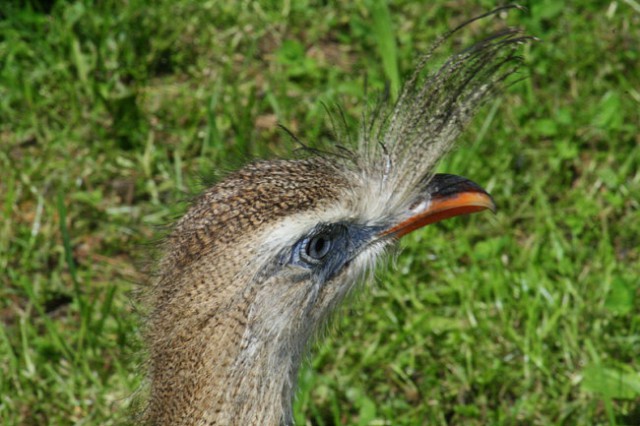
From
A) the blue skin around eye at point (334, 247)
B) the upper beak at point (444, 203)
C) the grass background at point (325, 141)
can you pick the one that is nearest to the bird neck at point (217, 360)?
the blue skin around eye at point (334, 247)

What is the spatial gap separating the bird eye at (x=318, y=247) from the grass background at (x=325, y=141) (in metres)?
0.48

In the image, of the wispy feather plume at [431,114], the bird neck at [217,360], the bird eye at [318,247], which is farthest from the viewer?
the wispy feather plume at [431,114]

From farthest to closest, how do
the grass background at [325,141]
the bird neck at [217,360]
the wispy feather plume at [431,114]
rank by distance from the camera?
the grass background at [325,141] → the wispy feather plume at [431,114] → the bird neck at [217,360]

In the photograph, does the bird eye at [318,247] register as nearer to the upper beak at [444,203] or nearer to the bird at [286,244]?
the bird at [286,244]

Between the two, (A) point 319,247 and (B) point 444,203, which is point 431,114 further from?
(A) point 319,247

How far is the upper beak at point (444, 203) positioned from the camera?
1972 mm

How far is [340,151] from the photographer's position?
1999 mm

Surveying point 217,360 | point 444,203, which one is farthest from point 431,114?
point 217,360

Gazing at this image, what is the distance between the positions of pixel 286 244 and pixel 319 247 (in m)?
0.13

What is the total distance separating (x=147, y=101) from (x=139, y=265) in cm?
161

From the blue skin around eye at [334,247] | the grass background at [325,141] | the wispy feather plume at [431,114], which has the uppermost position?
the wispy feather plume at [431,114]

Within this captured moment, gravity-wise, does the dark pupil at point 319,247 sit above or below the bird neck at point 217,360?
above

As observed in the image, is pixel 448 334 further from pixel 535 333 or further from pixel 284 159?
pixel 284 159

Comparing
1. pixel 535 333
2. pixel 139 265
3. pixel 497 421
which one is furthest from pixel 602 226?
pixel 139 265
